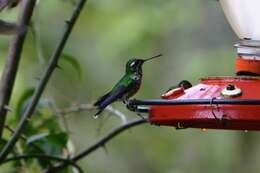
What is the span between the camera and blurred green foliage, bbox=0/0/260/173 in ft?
17.6

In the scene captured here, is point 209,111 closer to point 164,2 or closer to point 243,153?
point 164,2

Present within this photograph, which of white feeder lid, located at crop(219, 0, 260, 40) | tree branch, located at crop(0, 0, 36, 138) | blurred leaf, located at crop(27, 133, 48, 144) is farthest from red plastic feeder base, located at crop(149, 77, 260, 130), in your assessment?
blurred leaf, located at crop(27, 133, 48, 144)

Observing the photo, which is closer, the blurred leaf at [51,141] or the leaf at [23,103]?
the blurred leaf at [51,141]

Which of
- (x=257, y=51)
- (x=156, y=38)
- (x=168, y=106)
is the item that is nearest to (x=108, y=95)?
(x=168, y=106)

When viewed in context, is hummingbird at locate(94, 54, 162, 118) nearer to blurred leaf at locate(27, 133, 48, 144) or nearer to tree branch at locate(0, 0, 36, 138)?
tree branch at locate(0, 0, 36, 138)

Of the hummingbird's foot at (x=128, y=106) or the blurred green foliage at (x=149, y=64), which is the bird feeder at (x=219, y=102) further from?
the blurred green foliage at (x=149, y=64)

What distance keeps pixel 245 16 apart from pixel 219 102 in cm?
53

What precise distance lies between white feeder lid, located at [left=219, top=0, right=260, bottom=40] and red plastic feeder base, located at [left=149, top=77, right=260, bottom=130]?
28 centimetres

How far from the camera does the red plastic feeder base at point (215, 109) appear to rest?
6.94 feet

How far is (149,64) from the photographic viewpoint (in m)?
5.89

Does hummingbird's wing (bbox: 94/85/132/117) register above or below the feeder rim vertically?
below

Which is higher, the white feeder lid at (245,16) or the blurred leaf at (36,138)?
the white feeder lid at (245,16)

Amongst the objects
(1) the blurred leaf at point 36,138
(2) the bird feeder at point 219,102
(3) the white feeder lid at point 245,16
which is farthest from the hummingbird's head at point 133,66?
(1) the blurred leaf at point 36,138

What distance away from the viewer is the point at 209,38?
5832 mm
